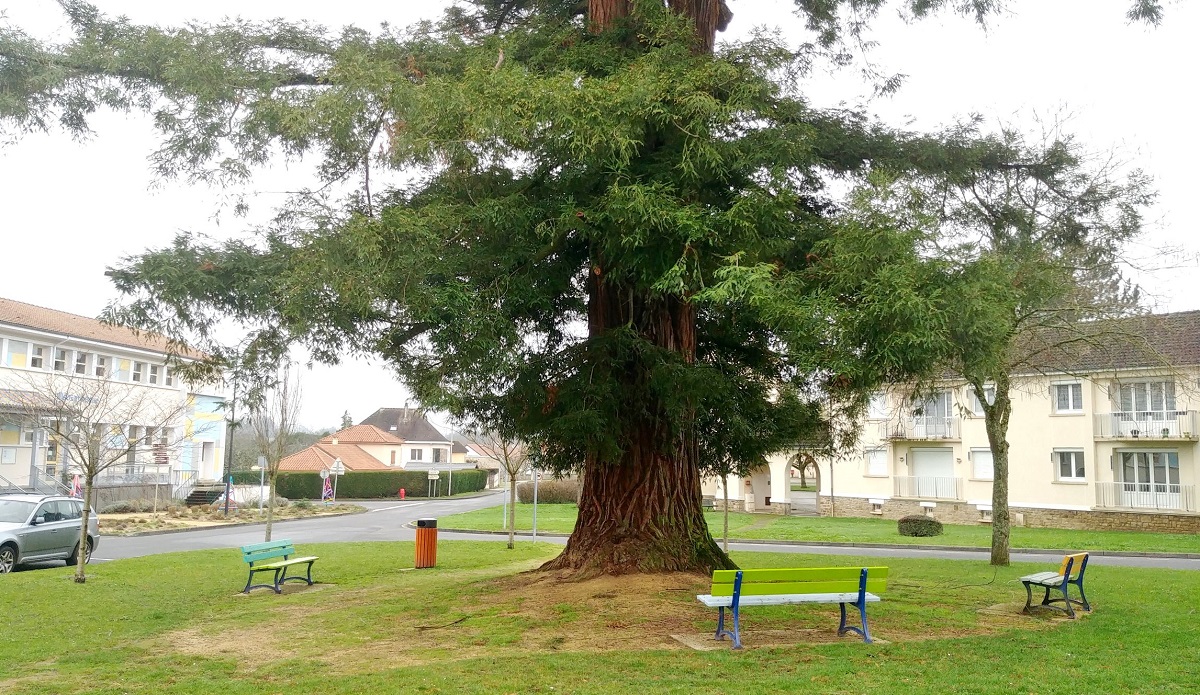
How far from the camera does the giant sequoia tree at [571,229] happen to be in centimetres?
934

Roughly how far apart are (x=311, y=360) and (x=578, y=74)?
4.74 metres

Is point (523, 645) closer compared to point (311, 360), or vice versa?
point (523, 645)

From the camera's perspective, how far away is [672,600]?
10297mm

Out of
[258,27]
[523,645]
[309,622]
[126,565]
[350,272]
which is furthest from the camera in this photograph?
[126,565]

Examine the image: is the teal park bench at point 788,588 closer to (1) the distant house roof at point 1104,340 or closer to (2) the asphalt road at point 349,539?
(1) the distant house roof at point 1104,340

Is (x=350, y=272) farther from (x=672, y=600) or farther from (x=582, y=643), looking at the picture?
(x=672, y=600)

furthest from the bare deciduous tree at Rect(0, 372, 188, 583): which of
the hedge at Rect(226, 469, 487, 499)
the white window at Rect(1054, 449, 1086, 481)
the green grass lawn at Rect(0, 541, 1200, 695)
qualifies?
the white window at Rect(1054, 449, 1086, 481)

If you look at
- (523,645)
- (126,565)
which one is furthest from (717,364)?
(126,565)

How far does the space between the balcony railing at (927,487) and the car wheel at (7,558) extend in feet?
110

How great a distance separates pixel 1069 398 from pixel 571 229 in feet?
103

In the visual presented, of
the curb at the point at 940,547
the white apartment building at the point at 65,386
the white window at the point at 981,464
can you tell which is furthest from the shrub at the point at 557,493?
the white window at the point at 981,464

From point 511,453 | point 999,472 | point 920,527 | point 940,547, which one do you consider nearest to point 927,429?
point 920,527

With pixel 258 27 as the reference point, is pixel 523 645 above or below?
below

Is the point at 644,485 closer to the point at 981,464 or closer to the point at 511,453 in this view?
the point at 511,453
